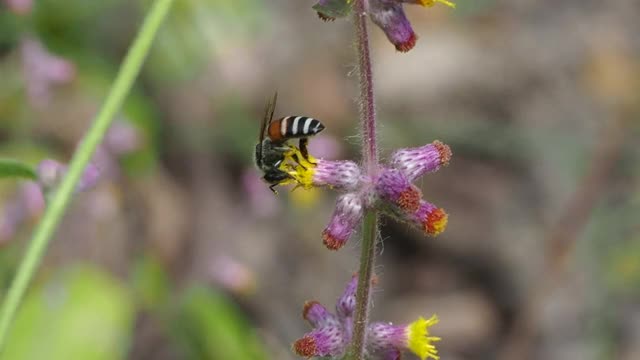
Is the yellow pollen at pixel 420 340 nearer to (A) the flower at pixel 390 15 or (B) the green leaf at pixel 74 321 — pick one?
(A) the flower at pixel 390 15

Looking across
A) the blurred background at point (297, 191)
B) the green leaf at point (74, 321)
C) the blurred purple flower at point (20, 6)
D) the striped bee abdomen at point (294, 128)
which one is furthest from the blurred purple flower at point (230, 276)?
the striped bee abdomen at point (294, 128)

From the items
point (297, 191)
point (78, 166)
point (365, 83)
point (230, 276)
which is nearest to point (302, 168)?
point (365, 83)

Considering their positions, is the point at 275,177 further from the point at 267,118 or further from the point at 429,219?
the point at 429,219

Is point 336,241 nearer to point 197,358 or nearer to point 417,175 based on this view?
point 417,175

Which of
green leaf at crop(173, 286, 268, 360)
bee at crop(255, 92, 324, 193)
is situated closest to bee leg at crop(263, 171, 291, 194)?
bee at crop(255, 92, 324, 193)

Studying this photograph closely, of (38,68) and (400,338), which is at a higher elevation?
(38,68)

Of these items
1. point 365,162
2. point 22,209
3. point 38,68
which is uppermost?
point 38,68

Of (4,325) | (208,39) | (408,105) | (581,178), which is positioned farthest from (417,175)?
(408,105)
